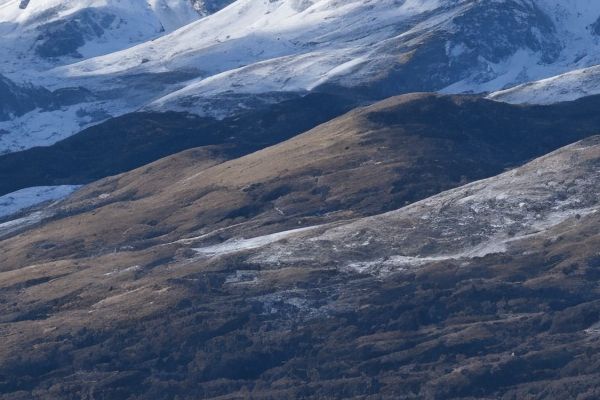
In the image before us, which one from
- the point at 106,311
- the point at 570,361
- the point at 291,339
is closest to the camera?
the point at 570,361

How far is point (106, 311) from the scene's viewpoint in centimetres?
19688

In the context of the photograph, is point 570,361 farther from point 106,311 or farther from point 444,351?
point 106,311

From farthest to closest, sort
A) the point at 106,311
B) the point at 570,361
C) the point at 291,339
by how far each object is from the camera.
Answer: the point at 106,311 → the point at 291,339 → the point at 570,361

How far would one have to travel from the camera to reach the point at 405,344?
180 meters

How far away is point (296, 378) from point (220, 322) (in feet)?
50.2

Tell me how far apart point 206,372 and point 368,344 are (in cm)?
1546

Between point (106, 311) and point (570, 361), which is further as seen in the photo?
point (106, 311)

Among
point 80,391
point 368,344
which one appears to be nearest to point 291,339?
point 368,344

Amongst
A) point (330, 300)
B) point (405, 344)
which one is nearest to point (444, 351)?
point (405, 344)

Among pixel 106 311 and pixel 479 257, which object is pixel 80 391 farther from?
pixel 479 257

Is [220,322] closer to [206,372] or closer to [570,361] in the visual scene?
[206,372]

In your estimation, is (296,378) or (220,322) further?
(220,322)

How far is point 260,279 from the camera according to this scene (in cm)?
19888

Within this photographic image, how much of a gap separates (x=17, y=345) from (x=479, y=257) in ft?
158
